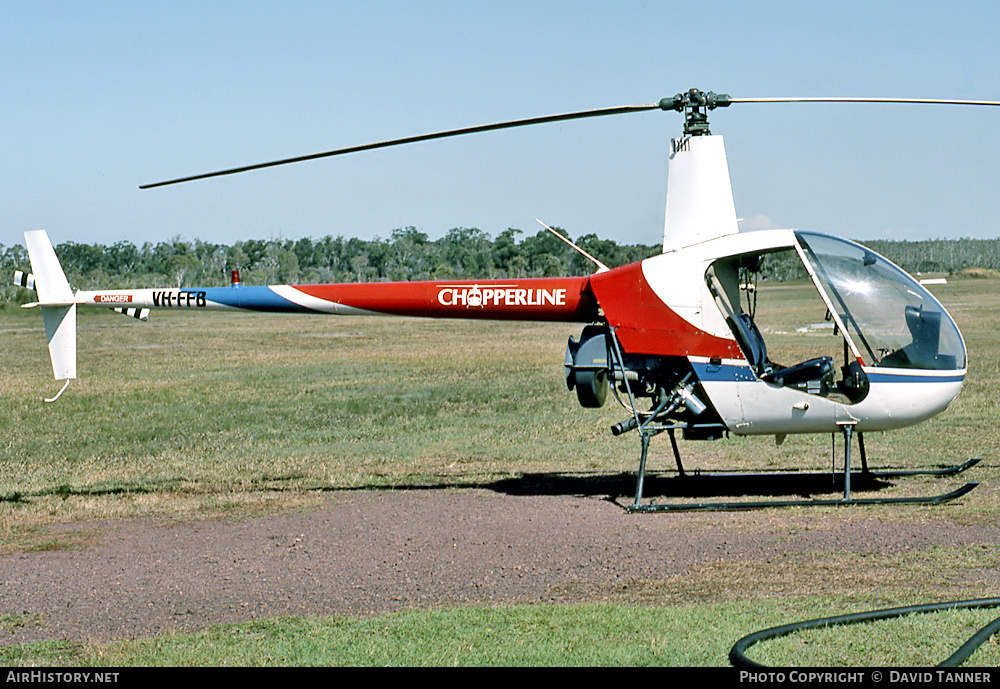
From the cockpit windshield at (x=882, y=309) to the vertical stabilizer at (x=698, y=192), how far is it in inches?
Result: 27.4

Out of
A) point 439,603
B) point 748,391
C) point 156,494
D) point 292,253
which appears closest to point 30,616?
point 439,603

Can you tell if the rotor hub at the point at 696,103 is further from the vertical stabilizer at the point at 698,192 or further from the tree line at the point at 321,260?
the tree line at the point at 321,260

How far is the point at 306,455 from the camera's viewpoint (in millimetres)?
13266

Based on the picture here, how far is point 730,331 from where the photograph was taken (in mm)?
9344

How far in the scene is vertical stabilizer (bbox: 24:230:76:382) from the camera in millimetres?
10906

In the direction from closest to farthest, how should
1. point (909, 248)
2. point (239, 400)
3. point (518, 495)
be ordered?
point (518, 495) < point (239, 400) < point (909, 248)

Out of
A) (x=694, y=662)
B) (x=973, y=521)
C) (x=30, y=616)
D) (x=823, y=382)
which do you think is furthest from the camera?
(x=823, y=382)

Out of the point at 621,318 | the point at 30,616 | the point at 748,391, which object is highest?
the point at 621,318

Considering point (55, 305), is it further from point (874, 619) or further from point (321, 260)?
point (321, 260)

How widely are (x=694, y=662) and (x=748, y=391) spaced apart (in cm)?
409

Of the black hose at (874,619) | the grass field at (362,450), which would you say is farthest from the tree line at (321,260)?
the black hose at (874,619)

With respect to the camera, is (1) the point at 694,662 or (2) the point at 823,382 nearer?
(1) the point at 694,662

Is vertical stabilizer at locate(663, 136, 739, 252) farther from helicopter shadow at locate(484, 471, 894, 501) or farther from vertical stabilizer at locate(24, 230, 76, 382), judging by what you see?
vertical stabilizer at locate(24, 230, 76, 382)

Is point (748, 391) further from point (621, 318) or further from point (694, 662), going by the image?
point (694, 662)
